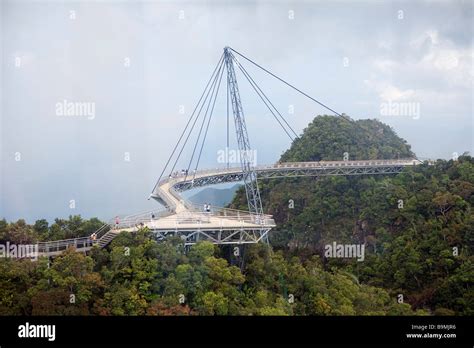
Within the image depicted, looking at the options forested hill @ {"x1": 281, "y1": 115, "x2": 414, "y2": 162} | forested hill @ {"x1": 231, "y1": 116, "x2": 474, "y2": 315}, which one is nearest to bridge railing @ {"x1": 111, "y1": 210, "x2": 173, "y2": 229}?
forested hill @ {"x1": 231, "y1": 116, "x2": 474, "y2": 315}

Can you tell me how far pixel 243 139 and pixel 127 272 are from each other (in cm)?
452

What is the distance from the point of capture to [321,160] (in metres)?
15.8

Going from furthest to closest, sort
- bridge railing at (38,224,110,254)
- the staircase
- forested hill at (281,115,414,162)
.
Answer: forested hill at (281,115,414,162), the staircase, bridge railing at (38,224,110,254)

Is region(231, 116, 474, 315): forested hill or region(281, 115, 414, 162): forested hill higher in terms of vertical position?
region(281, 115, 414, 162): forested hill

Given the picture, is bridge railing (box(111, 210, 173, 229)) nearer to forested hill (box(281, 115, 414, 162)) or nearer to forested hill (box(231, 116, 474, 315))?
forested hill (box(231, 116, 474, 315))

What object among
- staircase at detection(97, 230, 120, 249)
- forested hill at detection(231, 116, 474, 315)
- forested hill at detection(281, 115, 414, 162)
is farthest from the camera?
forested hill at detection(281, 115, 414, 162)

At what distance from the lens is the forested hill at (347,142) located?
1548 cm

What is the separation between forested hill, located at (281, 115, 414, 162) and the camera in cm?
1548

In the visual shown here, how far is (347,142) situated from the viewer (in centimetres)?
1598

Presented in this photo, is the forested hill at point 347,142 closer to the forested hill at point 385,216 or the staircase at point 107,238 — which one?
the forested hill at point 385,216

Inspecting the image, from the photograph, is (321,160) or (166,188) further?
(321,160)

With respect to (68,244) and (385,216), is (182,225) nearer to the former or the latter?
(68,244)

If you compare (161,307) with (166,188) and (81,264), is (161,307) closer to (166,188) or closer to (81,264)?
(81,264)
